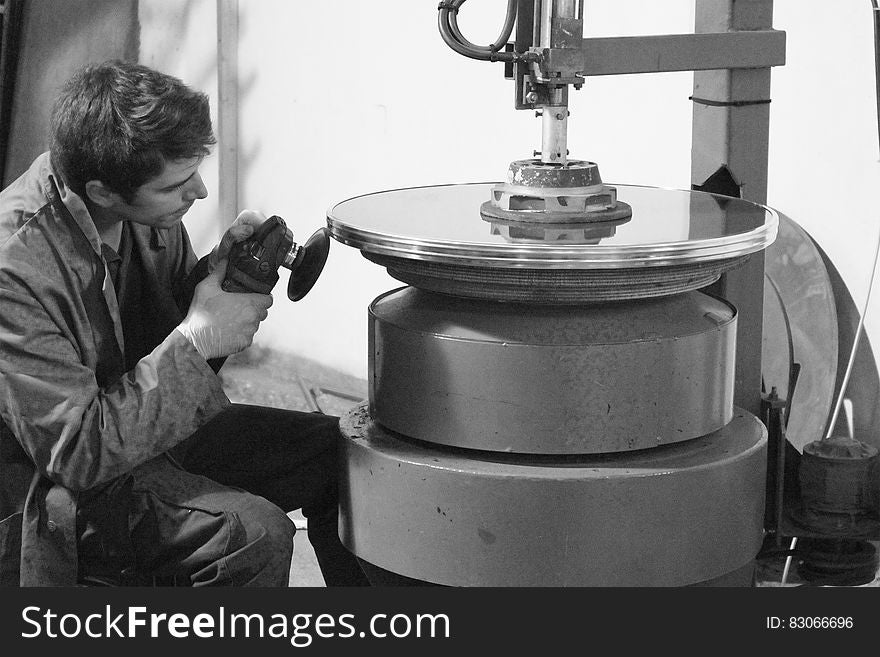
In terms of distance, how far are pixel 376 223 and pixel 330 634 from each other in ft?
1.75

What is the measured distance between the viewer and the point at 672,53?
5.39ft

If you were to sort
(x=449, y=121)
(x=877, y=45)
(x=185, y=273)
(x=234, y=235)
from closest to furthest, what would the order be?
(x=234, y=235)
(x=185, y=273)
(x=877, y=45)
(x=449, y=121)

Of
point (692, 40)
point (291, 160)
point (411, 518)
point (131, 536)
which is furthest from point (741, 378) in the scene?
point (291, 160)

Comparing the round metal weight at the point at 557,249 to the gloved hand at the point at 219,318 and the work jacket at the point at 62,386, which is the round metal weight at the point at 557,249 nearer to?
the gloved hand at the point at 219,318

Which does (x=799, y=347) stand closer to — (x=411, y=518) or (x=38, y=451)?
(x=411, y=518)

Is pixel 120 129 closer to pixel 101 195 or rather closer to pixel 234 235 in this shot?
pixel 101 195

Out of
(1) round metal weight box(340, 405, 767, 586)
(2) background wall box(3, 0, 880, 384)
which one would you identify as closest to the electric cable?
(2) background wall box(3, 0, 880, 384)

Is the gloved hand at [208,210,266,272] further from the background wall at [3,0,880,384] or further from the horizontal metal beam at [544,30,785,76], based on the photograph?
the background wall at [3,0,880,384]

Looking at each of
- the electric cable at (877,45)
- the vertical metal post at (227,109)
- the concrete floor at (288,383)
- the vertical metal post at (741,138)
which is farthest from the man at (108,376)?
the vertical metal post at (227,109)

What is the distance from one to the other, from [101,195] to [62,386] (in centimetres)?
28

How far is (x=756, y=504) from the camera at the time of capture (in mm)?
1585

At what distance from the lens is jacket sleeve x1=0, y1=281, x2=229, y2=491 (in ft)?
4.92

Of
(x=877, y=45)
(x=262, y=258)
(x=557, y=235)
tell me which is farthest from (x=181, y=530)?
(x=877, y=45)

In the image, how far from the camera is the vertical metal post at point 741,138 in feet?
5.79
